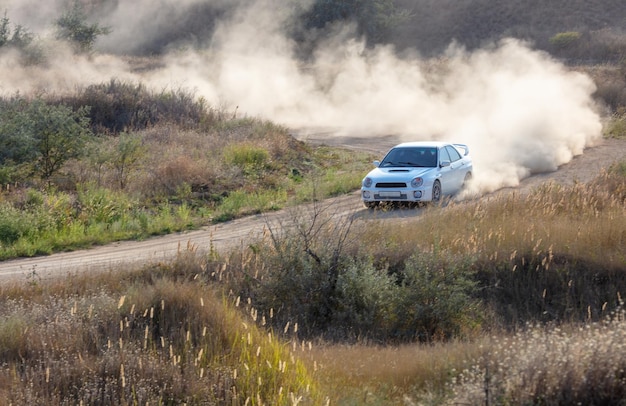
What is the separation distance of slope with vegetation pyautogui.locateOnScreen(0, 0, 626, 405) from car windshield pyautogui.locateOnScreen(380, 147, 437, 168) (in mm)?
2473

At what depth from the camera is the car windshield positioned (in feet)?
70.2

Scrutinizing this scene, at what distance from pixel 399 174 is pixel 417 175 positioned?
1.52 ft

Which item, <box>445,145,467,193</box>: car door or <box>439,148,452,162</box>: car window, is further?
<box>445,145,467,193</box>: car door

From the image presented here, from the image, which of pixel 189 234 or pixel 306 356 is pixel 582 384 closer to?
pixel 306 356

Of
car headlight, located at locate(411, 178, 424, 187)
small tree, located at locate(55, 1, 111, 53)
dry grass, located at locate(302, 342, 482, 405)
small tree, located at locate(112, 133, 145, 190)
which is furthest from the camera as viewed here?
small tree, located at locate(55, 1, 111, 53)

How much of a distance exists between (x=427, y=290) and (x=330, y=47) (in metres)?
49.7

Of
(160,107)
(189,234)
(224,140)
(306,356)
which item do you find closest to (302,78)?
(160,107)

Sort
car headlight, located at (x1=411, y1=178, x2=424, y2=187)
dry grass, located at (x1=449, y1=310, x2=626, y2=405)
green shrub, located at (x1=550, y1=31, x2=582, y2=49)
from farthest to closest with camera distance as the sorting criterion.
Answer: green shrub, located at (x1=550, y1=31, x2=582, y2=49)
car headlight, located at (x1=411, y1=178, x2=424, y2=187)
dry grass, located at (x1=449, y1=310, x2=626, y2=405)

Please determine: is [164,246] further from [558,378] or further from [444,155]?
[558,378]

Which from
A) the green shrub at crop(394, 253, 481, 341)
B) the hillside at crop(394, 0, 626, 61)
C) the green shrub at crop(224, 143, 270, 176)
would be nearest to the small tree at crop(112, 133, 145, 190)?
the green shrub at crop(224, 143, 270, 176)

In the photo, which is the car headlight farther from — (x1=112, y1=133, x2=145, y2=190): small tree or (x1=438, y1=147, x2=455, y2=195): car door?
(x1=112, y1=133, x2=145, y2=190): small tree

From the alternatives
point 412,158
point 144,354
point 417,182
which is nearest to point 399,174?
point 417,182

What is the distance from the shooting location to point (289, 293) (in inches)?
506

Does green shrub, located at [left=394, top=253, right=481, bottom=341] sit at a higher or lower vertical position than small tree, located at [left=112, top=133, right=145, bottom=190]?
lower
